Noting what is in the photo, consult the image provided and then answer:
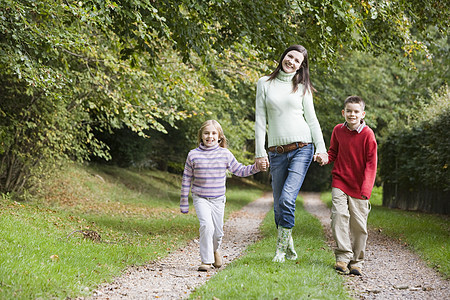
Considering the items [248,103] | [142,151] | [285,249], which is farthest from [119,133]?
[285,249]

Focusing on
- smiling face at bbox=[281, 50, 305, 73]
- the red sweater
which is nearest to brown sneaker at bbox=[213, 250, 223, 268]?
the red sweater

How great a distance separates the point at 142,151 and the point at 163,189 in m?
1.99

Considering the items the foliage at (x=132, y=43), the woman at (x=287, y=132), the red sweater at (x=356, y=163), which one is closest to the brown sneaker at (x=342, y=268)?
the woman at (x=287, y=132)

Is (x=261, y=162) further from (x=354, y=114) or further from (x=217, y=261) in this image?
(x=217, y=261)

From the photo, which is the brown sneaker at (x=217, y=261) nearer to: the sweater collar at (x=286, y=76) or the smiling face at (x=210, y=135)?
the smiling face at (x=210, y=135)

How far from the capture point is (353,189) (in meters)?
5.77

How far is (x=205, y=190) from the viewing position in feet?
19.5

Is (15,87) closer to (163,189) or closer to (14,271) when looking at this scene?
(14,271)

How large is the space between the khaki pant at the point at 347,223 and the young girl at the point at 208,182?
109 centimetres

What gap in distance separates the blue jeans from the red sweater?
41cm

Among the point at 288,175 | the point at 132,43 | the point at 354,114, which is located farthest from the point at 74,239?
the point at 354,114

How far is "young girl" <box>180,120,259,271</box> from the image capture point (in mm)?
5934

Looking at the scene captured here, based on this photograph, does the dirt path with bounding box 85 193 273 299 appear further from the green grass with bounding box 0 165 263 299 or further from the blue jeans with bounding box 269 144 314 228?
the blue jeans with bounding box 269 144 314 228

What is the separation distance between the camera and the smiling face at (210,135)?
5.96 meters
